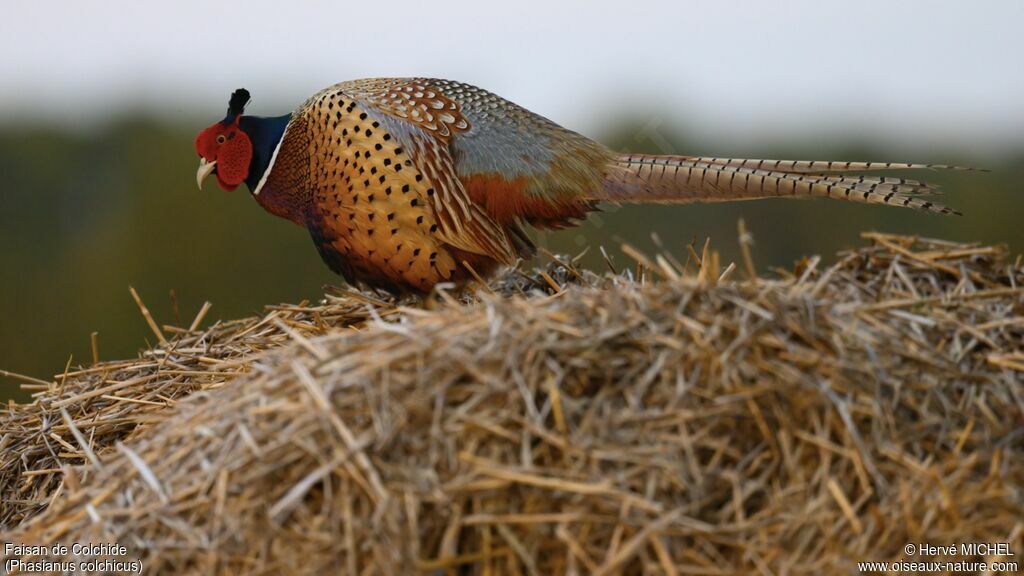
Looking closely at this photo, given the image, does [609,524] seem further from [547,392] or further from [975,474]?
[975,474]

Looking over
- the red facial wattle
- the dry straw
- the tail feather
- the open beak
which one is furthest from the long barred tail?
the open beak

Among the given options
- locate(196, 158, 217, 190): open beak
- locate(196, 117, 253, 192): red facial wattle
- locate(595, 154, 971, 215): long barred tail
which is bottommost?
locate(196, 158, 217, 190): open beak

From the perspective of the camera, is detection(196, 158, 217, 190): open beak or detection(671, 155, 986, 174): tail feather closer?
detection(671, 155, 986, 174): tail feather

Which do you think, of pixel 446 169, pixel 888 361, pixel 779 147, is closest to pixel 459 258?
→ pixel 446 169

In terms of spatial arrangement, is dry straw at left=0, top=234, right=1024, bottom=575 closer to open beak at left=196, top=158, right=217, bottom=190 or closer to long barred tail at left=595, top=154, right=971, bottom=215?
long barred tail at left=595, top=154, right=971, bottom=215

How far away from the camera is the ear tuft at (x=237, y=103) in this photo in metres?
6.98

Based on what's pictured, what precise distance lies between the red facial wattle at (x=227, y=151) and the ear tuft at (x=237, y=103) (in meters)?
0.06

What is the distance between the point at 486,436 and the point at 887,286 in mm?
1746

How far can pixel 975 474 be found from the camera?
3660mm

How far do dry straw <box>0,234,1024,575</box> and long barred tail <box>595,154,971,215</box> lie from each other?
1.22m

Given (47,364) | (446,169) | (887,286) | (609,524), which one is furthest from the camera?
(47,364)

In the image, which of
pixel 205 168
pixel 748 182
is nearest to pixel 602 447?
pixel 748 182

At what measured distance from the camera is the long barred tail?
5.29 m

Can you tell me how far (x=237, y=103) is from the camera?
6.98 meters
